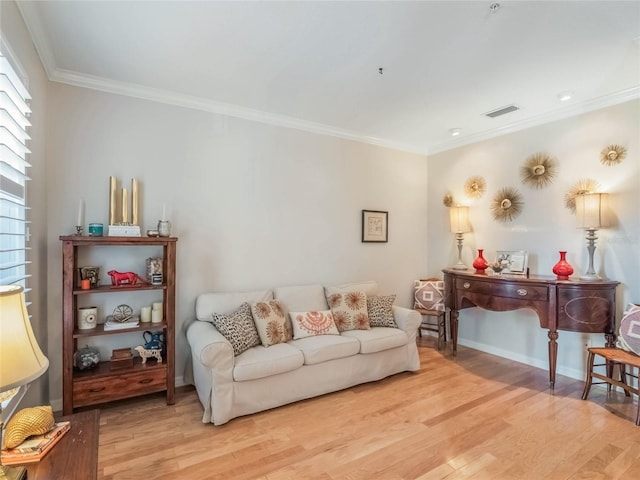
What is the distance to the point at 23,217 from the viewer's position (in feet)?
6.63

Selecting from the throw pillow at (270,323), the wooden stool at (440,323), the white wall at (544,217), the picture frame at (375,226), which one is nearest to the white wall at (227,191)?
the picture frame at (375,226)

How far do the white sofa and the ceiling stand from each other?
5.93ft

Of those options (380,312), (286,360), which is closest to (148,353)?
(286,360)

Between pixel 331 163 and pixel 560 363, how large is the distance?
308 centimetres

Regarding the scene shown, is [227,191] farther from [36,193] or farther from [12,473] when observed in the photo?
[12,473]

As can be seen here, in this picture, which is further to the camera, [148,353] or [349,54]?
[148,353]

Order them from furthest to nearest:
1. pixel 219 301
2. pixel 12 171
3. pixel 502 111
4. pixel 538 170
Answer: pixel 538 170
pixel 502 111
pixel 219 301
pixel 12 171

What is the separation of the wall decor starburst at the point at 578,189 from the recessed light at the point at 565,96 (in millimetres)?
754

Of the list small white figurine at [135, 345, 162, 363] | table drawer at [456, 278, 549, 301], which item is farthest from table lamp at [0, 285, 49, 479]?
table drawer at [456, 278, 549, 301]

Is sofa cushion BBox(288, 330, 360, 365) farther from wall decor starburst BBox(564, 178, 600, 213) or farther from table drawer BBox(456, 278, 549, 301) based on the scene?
wall decor starburst BBox(564, 178, 600, 213)

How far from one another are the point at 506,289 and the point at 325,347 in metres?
1.76

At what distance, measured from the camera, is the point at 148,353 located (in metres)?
2.70

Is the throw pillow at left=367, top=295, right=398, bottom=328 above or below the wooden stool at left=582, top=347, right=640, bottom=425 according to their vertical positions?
above

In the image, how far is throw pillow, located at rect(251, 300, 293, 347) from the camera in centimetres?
279
